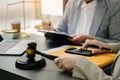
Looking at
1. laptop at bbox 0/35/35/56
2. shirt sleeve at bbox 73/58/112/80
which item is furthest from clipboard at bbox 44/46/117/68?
laptop at bbox 0/35/35/56

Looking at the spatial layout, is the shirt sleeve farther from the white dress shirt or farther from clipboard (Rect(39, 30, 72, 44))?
the white dress shirt

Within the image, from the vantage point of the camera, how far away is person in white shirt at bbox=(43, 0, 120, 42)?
174cm

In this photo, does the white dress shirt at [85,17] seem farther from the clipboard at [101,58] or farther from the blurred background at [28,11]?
the clipboard at [101,58]

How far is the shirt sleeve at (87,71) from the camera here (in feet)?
3.05

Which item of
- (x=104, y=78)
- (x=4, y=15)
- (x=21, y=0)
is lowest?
(x=104, y=78)

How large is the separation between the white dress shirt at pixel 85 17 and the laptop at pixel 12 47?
600 mm

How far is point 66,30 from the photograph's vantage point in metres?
2.00

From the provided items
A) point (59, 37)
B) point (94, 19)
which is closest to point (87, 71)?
point (59, 37)

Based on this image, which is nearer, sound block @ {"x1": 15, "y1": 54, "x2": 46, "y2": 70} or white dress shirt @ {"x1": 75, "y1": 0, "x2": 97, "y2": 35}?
sound block @ {"x1": 15, "y1": 54, "x2": 46, "y2": 70}

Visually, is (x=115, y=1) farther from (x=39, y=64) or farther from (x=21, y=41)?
(x=39, y=64)

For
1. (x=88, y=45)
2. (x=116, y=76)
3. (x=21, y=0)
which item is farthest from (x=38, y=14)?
(x=116, y=76)

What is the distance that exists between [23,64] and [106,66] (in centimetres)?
39

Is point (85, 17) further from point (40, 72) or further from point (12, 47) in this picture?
point (40, 72)

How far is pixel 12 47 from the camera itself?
4.52ft
